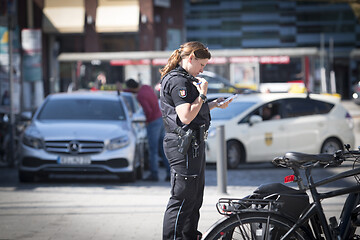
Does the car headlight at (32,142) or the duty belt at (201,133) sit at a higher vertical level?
the duty belt at (201,133)

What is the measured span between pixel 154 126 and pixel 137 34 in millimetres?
33093

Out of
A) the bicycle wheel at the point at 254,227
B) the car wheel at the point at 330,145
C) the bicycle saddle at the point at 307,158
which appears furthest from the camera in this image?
the car wheel at the point at 330,145

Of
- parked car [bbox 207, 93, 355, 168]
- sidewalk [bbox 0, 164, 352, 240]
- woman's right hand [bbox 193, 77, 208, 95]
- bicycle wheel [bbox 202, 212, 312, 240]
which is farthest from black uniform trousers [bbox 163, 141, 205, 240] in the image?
parked car [bbox 207, 93, 355, 168]

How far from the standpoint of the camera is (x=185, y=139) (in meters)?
4.70

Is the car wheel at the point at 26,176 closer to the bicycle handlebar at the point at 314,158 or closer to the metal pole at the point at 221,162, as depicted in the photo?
the metal pole at the point at 221,162

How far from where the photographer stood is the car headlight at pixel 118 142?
10625 millimetres

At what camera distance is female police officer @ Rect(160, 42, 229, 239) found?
4711mm

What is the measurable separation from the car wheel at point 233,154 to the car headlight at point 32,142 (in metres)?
4.08

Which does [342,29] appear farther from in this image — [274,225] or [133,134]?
[274,225]

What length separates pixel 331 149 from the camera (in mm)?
13477

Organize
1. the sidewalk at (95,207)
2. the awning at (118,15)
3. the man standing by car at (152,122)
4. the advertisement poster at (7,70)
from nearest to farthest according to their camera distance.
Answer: the sidewalk at (95,207) → the man standing by car at (152,122) → the advertisement poster at (7,70) → the awning at (118,15)

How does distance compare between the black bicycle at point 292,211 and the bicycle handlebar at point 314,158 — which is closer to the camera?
the black bicycle at point 292,211

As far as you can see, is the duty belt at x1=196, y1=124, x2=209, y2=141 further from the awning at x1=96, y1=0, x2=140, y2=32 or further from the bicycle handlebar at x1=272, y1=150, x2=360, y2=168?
the awning at x1=96, y1=0, x2=140, y2=32

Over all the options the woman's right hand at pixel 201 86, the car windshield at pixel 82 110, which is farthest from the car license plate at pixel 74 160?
the woman's right hand at pixel 201 86
